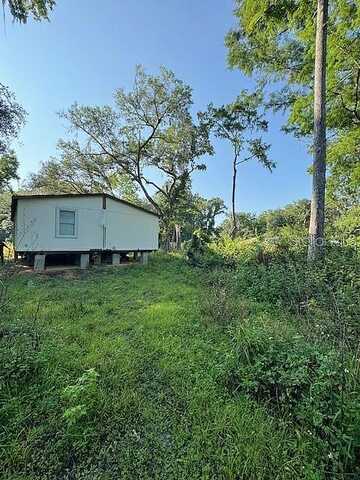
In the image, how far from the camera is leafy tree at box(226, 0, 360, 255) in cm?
698

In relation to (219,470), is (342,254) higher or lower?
higher

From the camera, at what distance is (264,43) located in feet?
27.5

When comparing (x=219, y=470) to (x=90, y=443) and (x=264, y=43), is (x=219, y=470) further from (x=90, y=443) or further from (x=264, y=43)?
(x=264, y=43)

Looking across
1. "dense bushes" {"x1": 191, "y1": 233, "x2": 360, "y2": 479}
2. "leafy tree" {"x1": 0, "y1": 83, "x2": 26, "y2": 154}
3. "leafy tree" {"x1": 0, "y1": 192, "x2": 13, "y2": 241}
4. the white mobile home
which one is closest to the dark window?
the white mobile home

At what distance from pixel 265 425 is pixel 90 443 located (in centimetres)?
130

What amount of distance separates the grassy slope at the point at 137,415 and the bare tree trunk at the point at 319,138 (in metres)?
4.07

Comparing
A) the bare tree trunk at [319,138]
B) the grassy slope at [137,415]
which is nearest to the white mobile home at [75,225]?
Result: the grassy slope at [137,415]

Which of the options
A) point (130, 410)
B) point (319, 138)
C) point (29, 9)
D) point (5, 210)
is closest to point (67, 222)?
point (29, 9)

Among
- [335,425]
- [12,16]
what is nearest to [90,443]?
[335,425]

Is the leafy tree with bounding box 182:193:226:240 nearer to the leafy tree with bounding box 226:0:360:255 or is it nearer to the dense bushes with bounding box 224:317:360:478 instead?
the leafy tree with bounding box 226:0:360:255

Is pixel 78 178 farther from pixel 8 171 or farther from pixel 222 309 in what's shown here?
pixel 222 309

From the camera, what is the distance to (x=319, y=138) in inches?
247

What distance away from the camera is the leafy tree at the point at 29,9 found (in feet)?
17.1

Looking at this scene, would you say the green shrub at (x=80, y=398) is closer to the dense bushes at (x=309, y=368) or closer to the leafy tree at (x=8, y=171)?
the dense bushes at (x=309, y=368)
